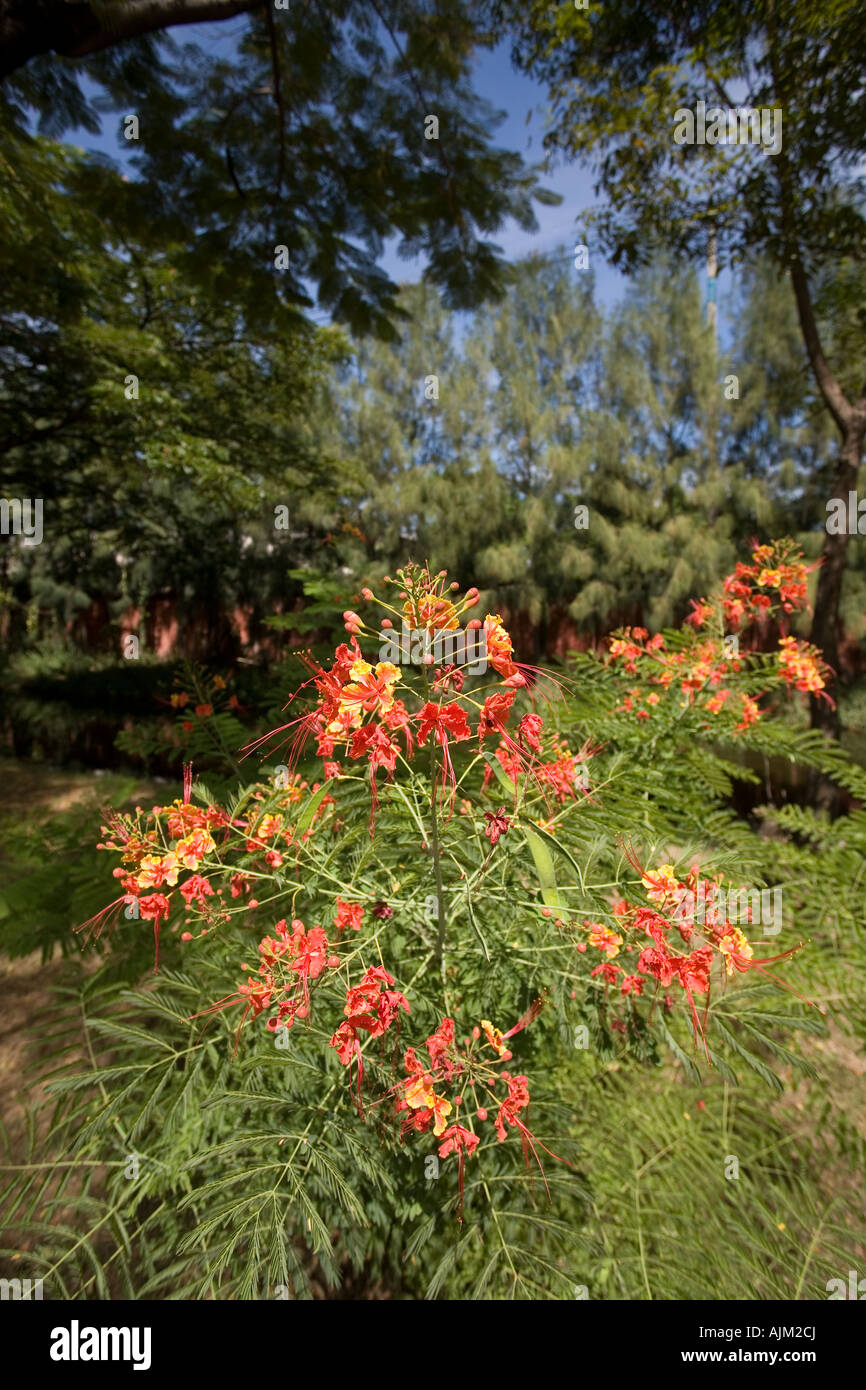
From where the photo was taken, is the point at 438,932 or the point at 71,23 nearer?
the point at 438,932

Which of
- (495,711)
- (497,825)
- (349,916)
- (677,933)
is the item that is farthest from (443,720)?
(677,933)

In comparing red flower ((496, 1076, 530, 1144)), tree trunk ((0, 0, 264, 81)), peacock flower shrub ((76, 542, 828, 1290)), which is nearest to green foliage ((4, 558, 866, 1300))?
peacock flower shrub ((76, 542, 828, 1290))

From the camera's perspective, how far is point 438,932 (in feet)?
2.86

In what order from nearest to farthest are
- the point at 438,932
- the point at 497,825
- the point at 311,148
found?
the point at 497,825 → the point at 438,932 → the point at 311,148

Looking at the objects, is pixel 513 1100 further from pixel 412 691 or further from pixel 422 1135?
pixel 412 691

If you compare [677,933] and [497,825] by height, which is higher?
[497,825]

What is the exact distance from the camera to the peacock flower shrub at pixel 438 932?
27.4 inches

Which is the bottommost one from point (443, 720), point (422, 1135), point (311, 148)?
point (422, 1135)

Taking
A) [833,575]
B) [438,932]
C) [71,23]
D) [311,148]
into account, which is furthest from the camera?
[833,575]

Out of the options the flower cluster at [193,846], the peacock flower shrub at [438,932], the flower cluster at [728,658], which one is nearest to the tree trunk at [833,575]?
the flower cluster at [728,658]

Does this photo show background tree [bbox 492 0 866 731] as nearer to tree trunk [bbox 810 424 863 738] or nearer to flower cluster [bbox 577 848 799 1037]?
tree trunk [bbox 810 424 863 738]

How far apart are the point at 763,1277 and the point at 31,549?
40.0 feet

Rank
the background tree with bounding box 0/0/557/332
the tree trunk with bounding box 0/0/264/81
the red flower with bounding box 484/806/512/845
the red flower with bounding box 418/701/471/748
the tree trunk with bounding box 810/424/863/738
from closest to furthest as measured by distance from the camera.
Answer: the red flower with bounding box 418/701/471/748 → the red flower with bounding box 484/806/512/845 → the tree trunk with bounding box 0/0/264/81 → the background tree with bounding box 0/0/557/332 → the tree trunk with bounding box 810/424/863/738

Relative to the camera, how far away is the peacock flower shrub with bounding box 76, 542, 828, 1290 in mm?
697
